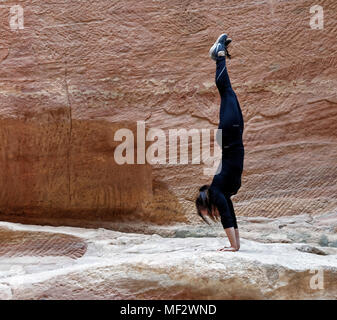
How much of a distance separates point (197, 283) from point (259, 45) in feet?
9.91

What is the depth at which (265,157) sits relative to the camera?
235 inches

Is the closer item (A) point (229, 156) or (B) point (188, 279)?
(B) point (188, 279)

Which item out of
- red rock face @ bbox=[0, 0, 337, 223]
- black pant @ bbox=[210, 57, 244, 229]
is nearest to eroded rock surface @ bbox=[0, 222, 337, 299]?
black pant @ bbox=[210, 57, 244, 229]

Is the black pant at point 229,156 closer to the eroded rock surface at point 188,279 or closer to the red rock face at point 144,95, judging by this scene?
the eroded rock surface at point 188,279

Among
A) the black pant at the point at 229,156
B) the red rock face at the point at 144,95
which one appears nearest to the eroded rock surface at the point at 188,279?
the black pant at the point at 229,156

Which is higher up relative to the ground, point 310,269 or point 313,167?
point 313,167

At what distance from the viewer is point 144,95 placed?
6.08m

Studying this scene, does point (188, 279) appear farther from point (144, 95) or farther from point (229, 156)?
point (144, 95)

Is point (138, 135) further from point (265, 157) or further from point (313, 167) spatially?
point (313, 167)

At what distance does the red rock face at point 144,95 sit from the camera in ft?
19.7

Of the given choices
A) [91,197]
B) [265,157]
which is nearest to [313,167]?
[265,157]

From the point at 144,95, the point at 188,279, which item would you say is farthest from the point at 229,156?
the point at 144,95

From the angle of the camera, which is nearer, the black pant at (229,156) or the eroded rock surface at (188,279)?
the eroded rock surface at (188,279)

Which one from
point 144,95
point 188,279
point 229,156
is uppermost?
point 144,95
